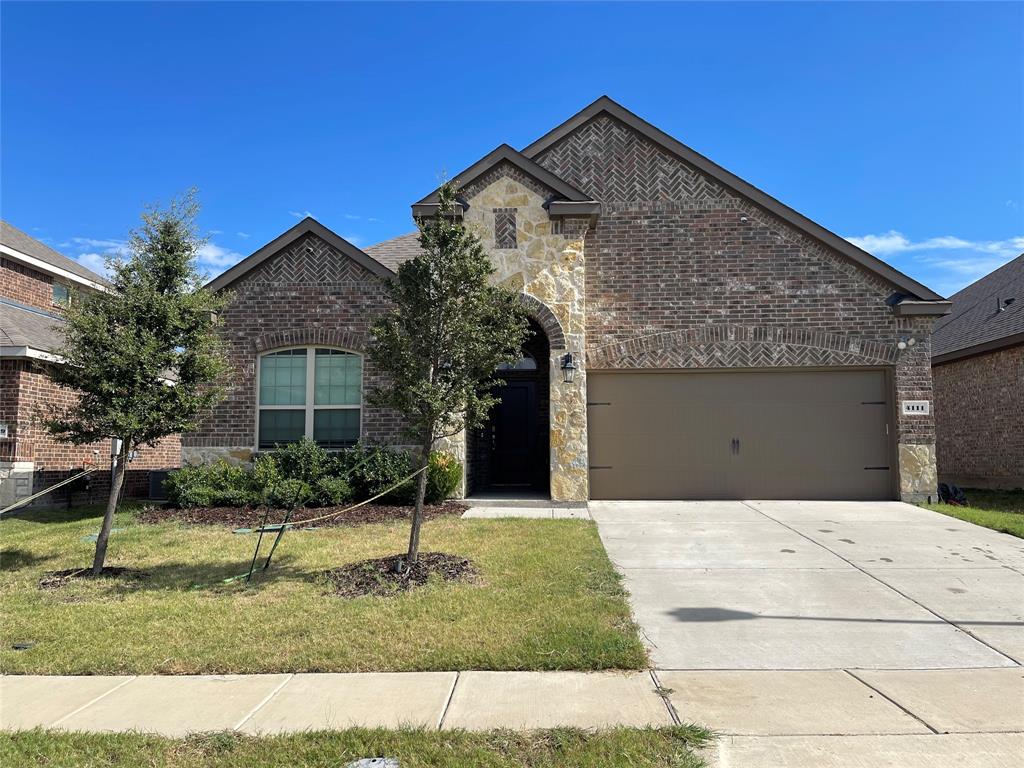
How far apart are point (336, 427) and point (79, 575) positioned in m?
5.75

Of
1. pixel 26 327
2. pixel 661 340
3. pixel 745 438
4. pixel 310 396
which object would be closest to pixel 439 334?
pixel 310 396

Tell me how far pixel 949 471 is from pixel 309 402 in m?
16.8

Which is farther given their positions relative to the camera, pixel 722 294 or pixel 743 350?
pixel 722 294

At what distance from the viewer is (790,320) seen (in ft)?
43.2

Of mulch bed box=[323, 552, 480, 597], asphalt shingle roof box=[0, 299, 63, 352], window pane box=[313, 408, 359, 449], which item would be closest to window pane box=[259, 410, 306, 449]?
window pane box=[313, 408, 359, 449]

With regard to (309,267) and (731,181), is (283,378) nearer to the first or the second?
(309,267)

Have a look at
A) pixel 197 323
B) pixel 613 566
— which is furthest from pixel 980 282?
pixel 197 323

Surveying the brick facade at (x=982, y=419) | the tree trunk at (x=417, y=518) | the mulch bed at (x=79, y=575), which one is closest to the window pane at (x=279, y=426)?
the mulch bed at (x=79, y=575)

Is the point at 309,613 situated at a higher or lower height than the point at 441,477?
lower

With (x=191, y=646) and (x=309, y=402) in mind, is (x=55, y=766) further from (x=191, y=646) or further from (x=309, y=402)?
(x=309, y=402)

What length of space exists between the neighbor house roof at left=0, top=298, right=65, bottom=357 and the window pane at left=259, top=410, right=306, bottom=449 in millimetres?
3662

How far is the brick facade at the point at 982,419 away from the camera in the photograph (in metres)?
16.2

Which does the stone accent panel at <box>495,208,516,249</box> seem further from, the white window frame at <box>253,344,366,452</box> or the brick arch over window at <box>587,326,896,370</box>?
the white window frame at <box>253,344,366,452</box>

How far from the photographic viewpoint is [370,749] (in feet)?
12.2
